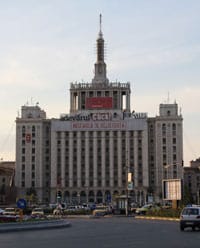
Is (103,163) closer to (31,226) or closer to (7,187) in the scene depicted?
(7,187)

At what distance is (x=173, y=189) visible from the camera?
63.9 metres

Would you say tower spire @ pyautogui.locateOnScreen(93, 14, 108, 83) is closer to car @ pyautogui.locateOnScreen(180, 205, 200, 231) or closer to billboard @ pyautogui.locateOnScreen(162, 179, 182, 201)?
billboard @ pyautogui.locateOnScreen(162, 179, 182, 201)

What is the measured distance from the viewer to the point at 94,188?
6058 inches

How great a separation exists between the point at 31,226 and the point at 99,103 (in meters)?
115

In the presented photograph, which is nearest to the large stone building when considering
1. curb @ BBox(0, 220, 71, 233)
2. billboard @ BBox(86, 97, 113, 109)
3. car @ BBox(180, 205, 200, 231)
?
billboard @ BBox(86, 97, 113, 109)

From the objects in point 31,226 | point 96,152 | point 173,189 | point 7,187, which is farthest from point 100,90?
point 31,226

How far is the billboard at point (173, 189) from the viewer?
206 ft

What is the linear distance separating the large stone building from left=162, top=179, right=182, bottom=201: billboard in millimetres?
87395

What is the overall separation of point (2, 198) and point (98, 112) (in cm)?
3559

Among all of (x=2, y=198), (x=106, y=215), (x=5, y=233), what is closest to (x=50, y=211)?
(x=106, y=215)

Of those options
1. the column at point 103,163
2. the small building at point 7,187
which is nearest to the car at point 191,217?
the small building at point 7,187

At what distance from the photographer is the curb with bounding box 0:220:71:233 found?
37656 mm

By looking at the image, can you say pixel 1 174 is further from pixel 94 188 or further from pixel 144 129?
pixel 144 129

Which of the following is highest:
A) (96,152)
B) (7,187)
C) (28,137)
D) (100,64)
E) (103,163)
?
(100,64)
